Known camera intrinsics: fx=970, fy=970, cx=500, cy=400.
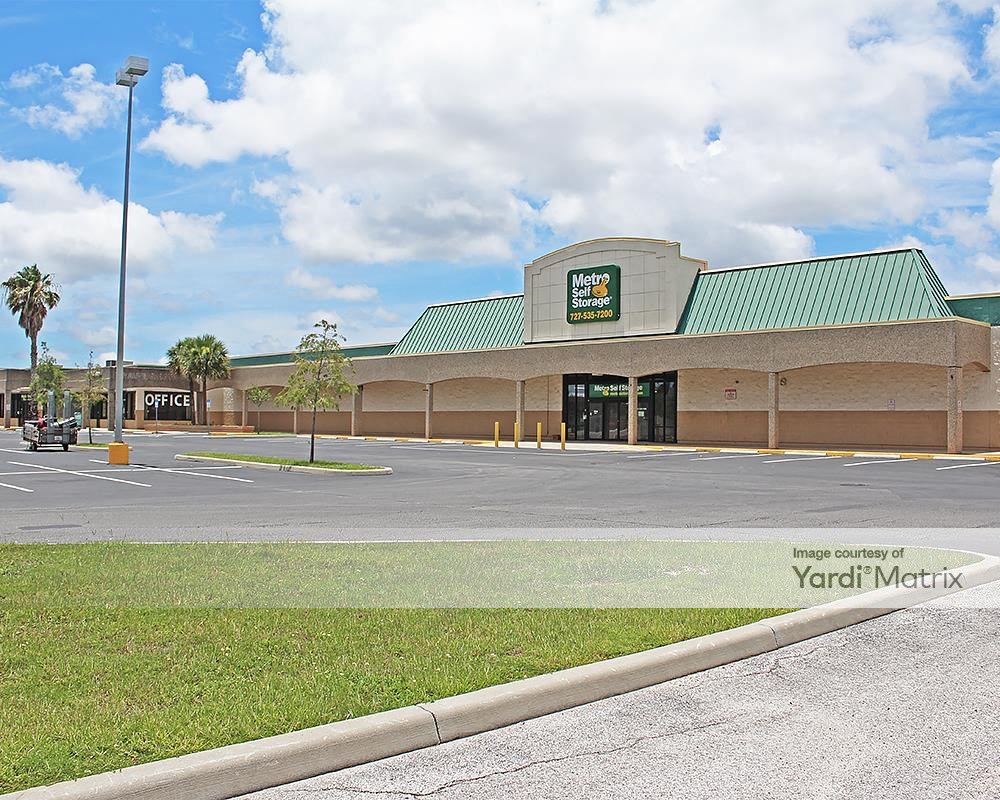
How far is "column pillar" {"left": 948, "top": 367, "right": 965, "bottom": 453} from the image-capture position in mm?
32344

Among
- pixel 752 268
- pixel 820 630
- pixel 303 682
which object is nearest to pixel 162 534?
pixel 303 682

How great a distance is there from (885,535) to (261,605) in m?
8.18

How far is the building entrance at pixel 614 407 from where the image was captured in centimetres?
4388

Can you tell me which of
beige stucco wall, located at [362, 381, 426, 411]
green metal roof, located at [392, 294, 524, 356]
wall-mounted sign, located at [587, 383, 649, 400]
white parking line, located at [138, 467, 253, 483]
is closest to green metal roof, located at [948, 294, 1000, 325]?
wall-mounted sign, located at [587, 383, 649, 400]

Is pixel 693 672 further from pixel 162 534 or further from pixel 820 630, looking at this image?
pixel 162 534

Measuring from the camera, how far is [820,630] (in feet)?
24.0

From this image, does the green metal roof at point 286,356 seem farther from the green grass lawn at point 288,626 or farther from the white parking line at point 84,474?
the green grass lawn at point 288,626

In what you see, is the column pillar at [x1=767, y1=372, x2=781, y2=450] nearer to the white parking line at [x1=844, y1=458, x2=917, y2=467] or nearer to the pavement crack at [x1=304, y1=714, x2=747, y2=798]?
the white parking line at [x1=844, y1=458, x2=917, y2=467]

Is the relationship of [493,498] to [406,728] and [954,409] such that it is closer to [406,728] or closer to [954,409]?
[406,728]

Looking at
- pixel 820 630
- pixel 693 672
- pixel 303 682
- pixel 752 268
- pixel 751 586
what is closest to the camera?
pixel 303 682

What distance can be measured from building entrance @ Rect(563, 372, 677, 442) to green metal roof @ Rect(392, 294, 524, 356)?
416cm

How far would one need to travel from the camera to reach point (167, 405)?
73938 millimetres

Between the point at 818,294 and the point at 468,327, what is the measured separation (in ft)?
65.9

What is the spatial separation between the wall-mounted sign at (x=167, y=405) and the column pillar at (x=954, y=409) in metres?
56.5
